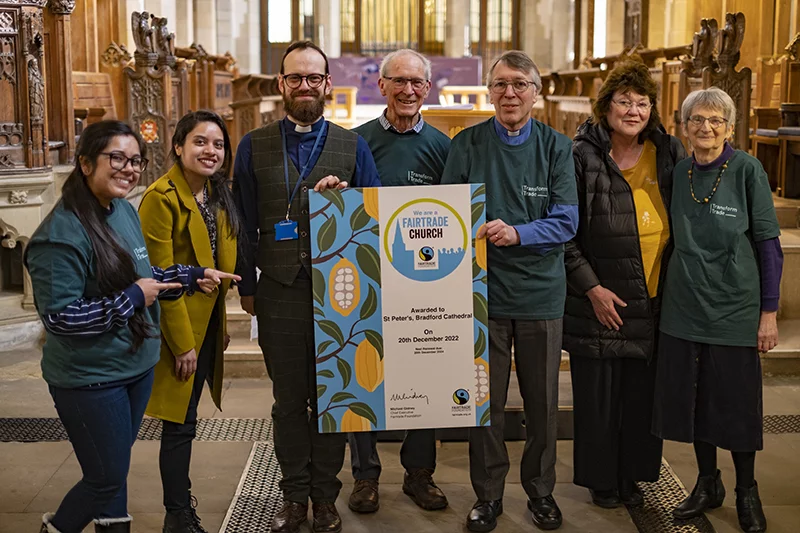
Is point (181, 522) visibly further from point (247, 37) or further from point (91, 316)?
point (247, 37)

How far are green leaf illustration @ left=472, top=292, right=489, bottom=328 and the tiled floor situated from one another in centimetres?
76

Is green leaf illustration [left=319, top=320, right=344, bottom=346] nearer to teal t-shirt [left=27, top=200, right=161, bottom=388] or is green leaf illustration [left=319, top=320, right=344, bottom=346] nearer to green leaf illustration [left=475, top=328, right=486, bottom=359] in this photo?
green leaf illustration [left=475, top=328, right=486, bottom=359]

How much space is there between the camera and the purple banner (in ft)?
63.7

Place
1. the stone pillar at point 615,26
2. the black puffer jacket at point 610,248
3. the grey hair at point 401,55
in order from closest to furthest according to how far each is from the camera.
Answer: the grey hair at point 401,55, the black puffer jacket at point 610,248, the stone pillar at point 615,26

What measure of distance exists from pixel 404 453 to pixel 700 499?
1.07 m

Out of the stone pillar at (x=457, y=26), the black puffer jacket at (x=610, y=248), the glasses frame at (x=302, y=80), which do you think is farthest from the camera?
the stone pillar at (x=457, y=26)

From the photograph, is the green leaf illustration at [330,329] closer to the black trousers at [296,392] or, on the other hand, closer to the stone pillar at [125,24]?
the black trousers at [296,392]

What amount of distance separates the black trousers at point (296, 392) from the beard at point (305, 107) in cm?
52

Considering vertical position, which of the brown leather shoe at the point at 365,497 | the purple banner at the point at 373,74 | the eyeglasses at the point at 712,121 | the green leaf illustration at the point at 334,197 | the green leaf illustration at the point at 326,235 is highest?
the purple banner at the point at 373,74

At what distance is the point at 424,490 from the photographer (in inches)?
151

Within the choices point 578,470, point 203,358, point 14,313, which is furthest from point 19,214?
point 578,470

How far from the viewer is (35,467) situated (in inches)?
169

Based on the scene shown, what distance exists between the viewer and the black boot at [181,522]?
3.39 m

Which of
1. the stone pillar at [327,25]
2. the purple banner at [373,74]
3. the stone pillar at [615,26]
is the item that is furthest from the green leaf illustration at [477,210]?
the stone pillar at [327,25]
